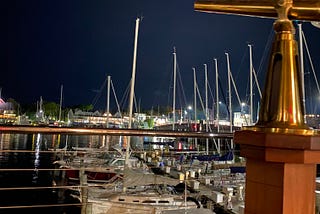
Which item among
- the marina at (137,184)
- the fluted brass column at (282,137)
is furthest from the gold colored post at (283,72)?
the marina at (137,184)

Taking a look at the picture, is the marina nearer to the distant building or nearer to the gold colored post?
the gold colored post

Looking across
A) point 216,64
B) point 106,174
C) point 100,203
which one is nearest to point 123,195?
point 100,203

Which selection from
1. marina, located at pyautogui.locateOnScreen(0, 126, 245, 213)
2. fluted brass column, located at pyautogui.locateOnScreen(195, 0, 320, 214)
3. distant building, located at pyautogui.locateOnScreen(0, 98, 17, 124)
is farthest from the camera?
distant building, located at pyautogui.locateOnScreen(0, 98, 17, 124)

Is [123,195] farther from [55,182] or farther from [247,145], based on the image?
[55,182]

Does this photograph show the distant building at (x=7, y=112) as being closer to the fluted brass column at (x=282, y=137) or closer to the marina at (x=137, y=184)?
the marina at (x=137, y=184)

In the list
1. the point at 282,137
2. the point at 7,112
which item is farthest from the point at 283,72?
the point at 7,112

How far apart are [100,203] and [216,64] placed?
20552 mm

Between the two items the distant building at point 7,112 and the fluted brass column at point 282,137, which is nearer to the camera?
the fluted brass column at point 282,137

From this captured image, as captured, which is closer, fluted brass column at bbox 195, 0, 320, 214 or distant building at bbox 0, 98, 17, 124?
fluted brass column at bbox 195, 0, 320, 214

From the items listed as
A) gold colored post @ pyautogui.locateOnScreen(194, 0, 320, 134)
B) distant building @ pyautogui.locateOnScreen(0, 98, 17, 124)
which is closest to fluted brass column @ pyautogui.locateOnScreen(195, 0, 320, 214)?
gold colored post @ pyautogui.locateOnScreen(194, 0, 320, 134)

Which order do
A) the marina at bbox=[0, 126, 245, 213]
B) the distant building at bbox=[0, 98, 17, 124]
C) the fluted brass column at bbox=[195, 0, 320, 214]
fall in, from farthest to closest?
the distant building at bbox=[0, 98, 17, 124] < the marina at bbox=[0, 126, 245, 213] < the fluted brass column at bbox=[195, 0, 320, 214]

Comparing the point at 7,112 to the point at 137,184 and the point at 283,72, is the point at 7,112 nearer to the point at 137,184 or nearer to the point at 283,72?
the point at 137,184

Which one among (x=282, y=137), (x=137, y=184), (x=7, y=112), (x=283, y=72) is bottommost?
(x=137, y=184)

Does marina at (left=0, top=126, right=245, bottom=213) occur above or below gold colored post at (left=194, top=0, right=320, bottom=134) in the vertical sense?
below
